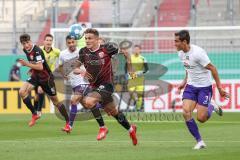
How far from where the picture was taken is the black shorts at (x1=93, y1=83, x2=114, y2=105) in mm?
15305

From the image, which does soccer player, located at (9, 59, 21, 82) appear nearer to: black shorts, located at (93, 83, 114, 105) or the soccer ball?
the soccer ball

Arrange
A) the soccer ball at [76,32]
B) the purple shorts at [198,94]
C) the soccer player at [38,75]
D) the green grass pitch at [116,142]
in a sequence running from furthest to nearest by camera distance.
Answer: the soccer ball at [76,32] → the soccer player at [38,75] → the purple shorts at [198,94] → the green grass pitch at [116,142]

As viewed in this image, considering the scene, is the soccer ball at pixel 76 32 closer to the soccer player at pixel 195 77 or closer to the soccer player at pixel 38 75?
the soccer player at pixel 38 75

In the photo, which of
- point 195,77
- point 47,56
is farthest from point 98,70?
point 47,56

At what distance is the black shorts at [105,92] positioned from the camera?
50.2 ft

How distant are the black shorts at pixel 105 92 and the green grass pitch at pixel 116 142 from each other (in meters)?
0.88

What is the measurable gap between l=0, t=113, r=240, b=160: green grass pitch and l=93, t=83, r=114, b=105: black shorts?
2.90 feet

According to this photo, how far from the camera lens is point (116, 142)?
52.3 ft

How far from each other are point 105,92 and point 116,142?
4.02 ft

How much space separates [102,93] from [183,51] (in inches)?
72.9

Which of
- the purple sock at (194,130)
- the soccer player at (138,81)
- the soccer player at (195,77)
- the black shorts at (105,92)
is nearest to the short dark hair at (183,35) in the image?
the soccer player at (195,77)

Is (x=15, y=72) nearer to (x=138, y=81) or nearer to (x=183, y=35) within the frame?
(x=138, y=81)

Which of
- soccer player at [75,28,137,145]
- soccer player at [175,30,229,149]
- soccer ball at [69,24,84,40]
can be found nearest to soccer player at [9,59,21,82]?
soccer ball at [69,24,84,40]

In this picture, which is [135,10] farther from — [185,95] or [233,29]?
[185,95]
